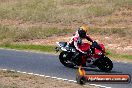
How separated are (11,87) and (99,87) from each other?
284 centimetres

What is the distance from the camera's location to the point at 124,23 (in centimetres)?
3362

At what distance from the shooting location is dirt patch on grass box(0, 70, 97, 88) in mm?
14516

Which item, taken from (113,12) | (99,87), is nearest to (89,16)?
(113,12)

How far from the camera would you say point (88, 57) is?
727 inches

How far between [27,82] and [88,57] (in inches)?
160

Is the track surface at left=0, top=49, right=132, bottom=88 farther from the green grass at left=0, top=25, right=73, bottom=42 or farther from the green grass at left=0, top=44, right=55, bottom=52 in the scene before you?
the green grass at left=0, top=25, right=73, bottom=42

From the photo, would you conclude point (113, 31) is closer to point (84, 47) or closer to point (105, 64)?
point (84, 47)

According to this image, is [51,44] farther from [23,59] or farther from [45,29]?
[23,59]

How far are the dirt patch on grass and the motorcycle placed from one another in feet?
9.10

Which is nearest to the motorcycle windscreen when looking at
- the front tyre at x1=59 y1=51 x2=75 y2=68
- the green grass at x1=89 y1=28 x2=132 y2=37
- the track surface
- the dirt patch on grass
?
the front tyre at x1=59 y1=51 x2=75 y2=68

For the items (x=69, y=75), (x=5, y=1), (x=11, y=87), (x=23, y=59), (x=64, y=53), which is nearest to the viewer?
(x=11, y=87)

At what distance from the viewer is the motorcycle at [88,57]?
18016 mm

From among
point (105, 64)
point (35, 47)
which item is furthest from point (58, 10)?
point (105, 64)

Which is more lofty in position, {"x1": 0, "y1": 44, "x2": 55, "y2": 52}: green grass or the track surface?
the track surface
